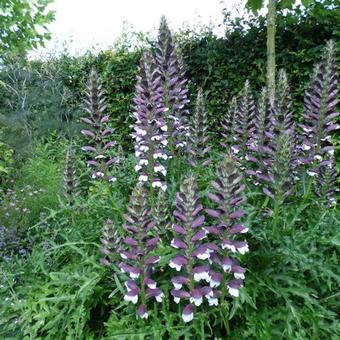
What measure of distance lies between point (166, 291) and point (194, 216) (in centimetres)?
58

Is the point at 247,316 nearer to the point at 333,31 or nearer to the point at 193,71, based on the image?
the point at 333,31

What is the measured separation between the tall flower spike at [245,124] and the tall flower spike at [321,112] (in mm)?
422

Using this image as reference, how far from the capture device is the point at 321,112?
3.26m

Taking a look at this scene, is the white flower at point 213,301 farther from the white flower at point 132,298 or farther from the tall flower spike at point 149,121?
the tall flower spike at point 149,121

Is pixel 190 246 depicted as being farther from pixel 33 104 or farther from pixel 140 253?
pixel 33 104

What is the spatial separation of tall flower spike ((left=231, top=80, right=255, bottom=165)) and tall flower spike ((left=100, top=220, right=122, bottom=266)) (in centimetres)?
129

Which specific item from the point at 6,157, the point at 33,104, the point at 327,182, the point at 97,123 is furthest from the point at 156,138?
the point at 33,104

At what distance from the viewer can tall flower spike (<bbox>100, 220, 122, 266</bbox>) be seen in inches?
110

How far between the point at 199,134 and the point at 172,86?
0.48 metres

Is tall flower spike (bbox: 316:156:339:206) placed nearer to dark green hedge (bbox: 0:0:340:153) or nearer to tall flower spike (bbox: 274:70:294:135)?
tall flower spike (bbox: 274:70:294:135)

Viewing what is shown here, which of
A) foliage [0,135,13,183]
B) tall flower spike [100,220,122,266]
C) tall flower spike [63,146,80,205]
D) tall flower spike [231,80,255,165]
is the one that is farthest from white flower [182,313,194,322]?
foliage [0,135,13,183]

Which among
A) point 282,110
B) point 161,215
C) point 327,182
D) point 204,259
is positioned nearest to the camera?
point 204,259

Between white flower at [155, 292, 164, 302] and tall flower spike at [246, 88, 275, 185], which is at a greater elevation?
tall flower spike at [246, 88, 275, 185]

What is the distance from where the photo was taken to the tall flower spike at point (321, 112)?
10.5 feet
